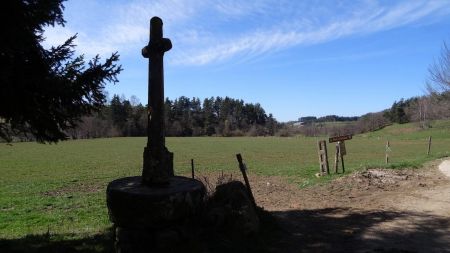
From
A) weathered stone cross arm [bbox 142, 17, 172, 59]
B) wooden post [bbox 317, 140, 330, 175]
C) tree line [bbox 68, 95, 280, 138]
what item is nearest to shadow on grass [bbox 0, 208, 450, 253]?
weathered stone cross arm [bbox 142, 17, 172, 59]

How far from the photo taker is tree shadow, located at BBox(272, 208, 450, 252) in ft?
23.0

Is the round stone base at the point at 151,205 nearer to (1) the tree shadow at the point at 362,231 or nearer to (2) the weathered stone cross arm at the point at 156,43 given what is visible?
(2) the weathered stone cross arm at the point at 156,43

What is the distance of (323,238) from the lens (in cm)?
759

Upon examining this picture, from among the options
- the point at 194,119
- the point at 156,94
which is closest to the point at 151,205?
the point at 156,94

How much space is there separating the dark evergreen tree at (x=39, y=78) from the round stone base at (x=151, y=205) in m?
2.10

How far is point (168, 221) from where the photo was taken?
5.68 meters

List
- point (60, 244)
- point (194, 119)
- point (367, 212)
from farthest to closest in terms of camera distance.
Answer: point (194, 119), point (367, 212), point (60, 244)

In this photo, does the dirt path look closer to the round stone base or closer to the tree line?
the round stone base

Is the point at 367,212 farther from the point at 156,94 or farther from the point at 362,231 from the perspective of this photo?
the point at 156,94

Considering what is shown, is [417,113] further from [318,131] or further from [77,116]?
[77,116]

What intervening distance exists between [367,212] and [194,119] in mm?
120607

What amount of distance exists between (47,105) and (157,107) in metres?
2.33

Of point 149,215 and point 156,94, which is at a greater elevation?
point 156,94

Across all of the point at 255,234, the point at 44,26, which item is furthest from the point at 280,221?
the point at 44,26
